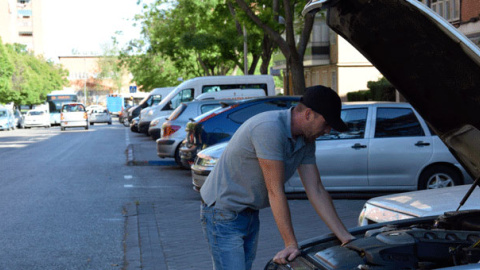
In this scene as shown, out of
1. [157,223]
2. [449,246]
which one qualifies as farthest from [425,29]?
[157,223]

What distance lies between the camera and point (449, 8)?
30047 millimetres

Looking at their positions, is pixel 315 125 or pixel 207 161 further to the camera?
pixel 207 161

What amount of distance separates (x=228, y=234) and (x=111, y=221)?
6.71 metres

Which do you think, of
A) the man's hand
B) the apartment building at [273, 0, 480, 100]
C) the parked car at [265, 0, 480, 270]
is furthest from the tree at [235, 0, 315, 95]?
the apartment building at [273, 0, 480, 100]

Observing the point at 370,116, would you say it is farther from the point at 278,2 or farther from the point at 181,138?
the point at 278,2

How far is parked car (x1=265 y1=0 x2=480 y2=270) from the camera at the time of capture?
10.5 feet

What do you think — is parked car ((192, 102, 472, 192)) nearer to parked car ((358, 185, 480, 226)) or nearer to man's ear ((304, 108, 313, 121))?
parked car ((358, 185, 480, 226))

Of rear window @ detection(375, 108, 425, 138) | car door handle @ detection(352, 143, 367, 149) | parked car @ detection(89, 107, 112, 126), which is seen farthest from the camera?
parked car @ detection(89, 107, 112, 126)

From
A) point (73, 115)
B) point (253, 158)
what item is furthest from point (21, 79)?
point (253, 158)

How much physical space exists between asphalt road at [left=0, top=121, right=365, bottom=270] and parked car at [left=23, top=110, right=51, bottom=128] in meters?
45.3

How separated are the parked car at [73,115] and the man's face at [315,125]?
4623 centimetres

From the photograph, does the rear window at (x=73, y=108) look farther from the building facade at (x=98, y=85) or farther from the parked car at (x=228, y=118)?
the building facade at (x=98, y=85)

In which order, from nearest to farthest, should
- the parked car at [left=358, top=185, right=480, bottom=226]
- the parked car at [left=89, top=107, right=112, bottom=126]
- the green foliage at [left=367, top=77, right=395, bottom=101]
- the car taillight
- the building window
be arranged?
1. the parked car at [left=358, top=185, right=480, bottom=226]
2. the car taillight
3. the building window
4. the green foliage at [left=367, top=77, right=395, bottom=101]
5. the parked car at [left=89, top=107, right=112, bottom=126]

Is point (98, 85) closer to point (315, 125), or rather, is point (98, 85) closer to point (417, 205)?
point (417, 205)
